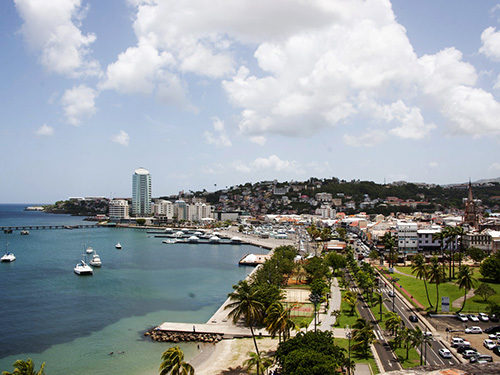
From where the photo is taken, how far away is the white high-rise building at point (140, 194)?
146m

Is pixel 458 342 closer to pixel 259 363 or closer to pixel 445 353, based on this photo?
pixel 445 353

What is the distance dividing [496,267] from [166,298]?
99.9 ft

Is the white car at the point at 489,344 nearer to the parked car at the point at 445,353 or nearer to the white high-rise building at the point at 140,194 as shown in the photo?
the parked car at the point at 445,353

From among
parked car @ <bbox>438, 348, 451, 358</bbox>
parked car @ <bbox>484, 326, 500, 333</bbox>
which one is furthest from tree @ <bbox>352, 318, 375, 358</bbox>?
parked car @ <bbox>484, 326, 500, 333</bbox>

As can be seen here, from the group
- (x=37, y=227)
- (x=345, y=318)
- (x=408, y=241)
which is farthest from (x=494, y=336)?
(x=37, y=227)

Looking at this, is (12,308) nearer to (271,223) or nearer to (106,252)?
(106,252)

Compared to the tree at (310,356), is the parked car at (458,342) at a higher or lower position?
lower

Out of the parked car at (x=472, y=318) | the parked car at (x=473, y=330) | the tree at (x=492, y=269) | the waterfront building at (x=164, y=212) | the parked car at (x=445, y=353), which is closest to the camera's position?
the parked car at (x=445, y=353)

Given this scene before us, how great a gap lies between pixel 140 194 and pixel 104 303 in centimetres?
11392

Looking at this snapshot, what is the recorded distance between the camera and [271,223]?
415 ft

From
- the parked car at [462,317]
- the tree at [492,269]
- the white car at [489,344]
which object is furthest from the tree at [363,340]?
the tree at [492,269]

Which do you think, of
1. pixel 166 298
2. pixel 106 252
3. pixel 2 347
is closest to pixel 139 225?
pixel 106 252

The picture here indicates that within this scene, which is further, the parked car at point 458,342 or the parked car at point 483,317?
the parked car at point 483,317

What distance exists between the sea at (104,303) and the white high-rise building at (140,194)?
249 feet
